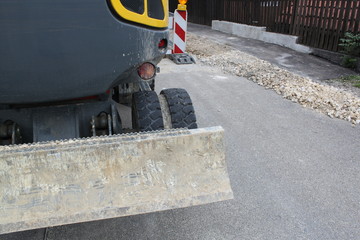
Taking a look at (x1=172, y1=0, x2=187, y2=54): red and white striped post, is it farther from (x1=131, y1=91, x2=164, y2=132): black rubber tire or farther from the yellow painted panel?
the yellow painted panel

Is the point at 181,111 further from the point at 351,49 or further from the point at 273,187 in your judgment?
the point at 351,49

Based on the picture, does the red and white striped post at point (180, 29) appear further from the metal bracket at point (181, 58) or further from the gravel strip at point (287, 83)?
the gravel strip at point (287, 83)

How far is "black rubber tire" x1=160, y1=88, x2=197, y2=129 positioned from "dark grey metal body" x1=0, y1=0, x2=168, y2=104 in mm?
623

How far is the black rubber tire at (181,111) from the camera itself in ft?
8.63

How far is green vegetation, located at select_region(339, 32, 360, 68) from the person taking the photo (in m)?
7.70

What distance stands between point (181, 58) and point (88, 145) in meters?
6.67

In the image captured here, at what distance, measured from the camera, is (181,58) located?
8.27 metres

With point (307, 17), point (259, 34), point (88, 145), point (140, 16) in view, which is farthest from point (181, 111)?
point (259, 34)

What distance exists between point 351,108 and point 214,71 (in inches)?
132

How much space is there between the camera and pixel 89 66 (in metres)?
1.99

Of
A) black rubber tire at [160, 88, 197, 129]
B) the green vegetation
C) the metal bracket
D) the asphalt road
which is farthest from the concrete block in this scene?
black rubber tire at [160, 88, 197, 129]

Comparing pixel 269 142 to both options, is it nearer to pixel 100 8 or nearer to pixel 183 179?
pixel 183 179

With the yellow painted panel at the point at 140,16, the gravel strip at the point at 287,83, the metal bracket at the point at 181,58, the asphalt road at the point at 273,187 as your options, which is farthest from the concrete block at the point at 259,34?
the yellow painted panel at the point at 140,16

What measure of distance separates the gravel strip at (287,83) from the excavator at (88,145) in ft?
11.3
